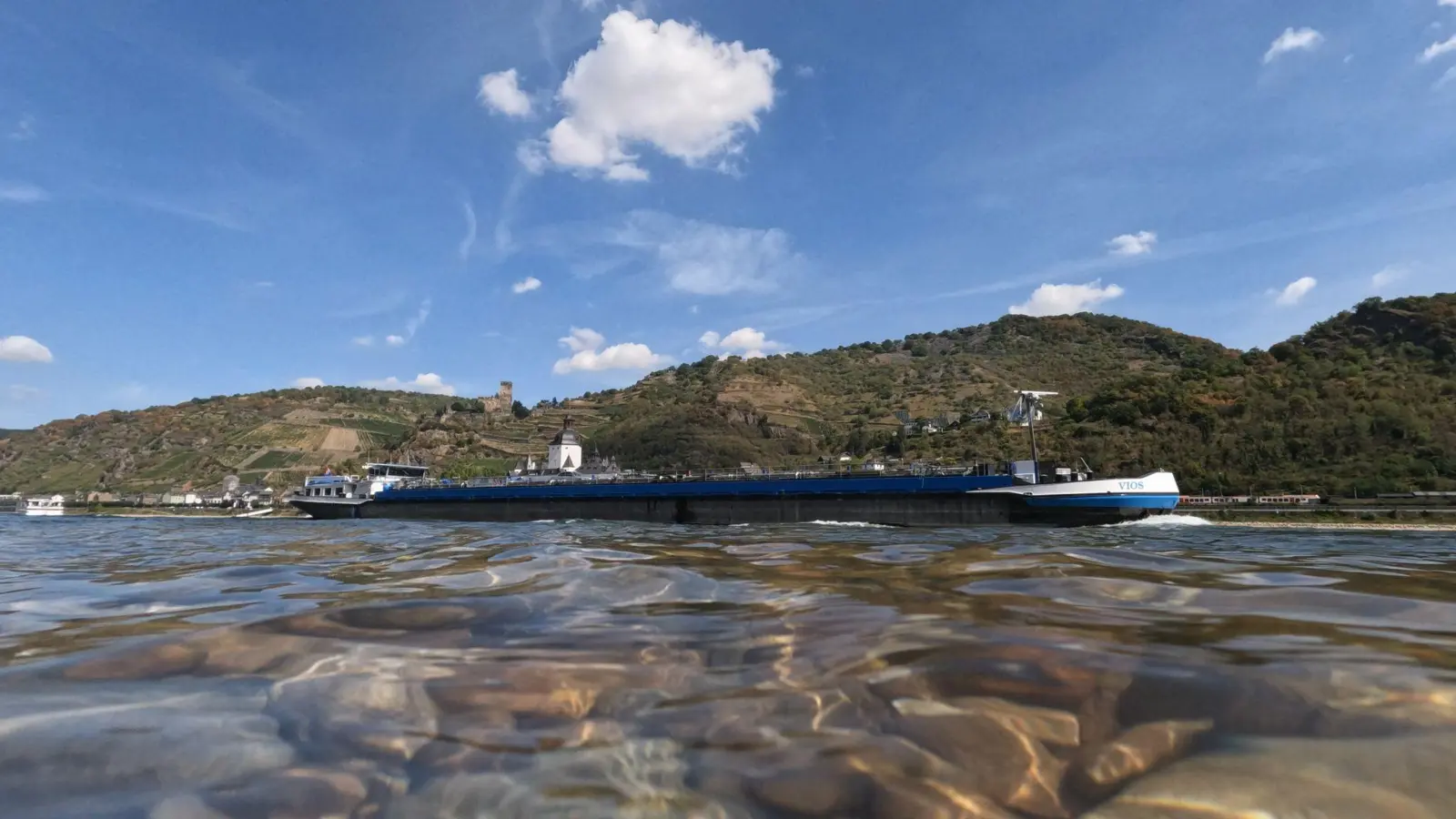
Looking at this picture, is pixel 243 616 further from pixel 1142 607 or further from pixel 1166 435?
pixel 1166 435

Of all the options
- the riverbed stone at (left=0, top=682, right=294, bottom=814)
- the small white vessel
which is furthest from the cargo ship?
the small white vessel

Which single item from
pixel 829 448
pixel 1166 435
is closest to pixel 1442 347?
pixel 1166 435

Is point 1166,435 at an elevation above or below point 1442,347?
below

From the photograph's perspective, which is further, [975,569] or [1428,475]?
[1428,475]

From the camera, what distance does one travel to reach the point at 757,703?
3.06 meters

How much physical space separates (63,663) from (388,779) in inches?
111

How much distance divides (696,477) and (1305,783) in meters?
43.6

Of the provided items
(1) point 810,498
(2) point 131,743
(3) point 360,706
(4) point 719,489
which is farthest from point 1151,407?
(2) point 131,743

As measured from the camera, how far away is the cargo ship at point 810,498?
31.5 metres

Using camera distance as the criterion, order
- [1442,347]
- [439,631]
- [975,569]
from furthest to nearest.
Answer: [1442,347], [975,569], [439,631]

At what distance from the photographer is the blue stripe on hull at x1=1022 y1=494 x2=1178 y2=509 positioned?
31.1 metres

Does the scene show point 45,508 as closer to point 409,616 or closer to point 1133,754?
point 409,616

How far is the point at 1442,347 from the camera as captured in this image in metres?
66.9

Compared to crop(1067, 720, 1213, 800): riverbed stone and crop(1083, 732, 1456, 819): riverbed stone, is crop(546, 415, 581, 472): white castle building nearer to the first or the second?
crop(1067, 720, 1213, 800): riverbed stone
